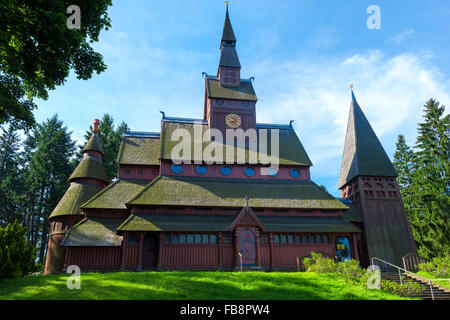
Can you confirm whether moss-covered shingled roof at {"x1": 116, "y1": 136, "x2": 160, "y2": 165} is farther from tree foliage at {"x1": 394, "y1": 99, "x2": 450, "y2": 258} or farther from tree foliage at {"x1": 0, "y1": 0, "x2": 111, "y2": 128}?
tree foliage at {"x1": 394, "y1": 99, "x2": 450, "y2": 258}

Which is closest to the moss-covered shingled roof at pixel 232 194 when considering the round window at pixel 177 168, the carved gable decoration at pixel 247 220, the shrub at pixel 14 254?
the round window at pixel 177 168

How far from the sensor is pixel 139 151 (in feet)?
103

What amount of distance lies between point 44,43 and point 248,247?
752 inches

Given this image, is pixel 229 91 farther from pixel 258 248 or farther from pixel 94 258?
pixel 94 258

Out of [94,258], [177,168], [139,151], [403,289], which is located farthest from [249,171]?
[403,289]

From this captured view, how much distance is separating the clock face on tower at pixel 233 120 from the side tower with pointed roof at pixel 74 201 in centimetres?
1440

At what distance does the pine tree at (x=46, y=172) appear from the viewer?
141 ft

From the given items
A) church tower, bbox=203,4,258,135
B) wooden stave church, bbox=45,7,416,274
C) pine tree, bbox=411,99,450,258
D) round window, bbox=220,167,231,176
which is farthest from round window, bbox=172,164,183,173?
pine tree, bbox=411,99,450,258

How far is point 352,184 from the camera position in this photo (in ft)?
106

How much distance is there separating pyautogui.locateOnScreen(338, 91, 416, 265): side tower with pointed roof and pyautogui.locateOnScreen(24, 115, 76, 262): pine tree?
129 feet
